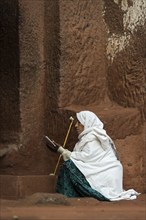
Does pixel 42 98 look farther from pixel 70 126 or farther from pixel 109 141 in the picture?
pixel 109 141

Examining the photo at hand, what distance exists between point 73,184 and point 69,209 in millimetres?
1138

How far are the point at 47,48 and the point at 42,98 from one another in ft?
1.80

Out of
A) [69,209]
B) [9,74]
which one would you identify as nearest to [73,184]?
[69,209]

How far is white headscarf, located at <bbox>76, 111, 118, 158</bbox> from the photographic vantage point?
7.72 metres

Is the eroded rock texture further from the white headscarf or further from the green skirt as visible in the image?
the green skirt

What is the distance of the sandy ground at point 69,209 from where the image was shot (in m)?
5.99

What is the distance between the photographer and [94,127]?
777cm

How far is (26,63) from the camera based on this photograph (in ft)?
27.1

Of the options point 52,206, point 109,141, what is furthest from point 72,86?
point 52,206

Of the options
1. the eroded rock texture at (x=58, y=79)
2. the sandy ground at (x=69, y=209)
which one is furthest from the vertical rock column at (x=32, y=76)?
the sandy ground at (x=69, y=209)

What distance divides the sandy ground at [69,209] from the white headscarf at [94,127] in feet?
2.28

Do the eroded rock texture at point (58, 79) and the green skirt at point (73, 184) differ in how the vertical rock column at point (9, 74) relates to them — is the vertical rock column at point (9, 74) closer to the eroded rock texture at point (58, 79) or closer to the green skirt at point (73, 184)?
the eroded rock texture at point (58, 79)

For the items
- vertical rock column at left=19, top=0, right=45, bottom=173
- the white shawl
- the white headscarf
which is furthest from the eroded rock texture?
the white shawl

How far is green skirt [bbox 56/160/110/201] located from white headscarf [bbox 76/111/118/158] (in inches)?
15.0
